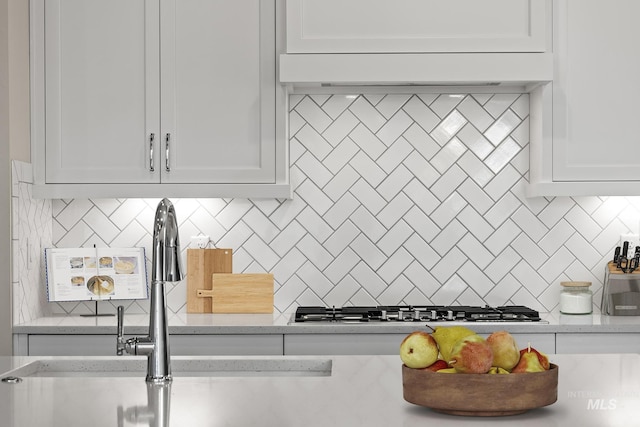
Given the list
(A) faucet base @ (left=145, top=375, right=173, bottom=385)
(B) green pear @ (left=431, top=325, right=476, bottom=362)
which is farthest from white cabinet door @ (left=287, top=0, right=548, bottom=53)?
(B) green pear @ (left=431, top=325, right=476, bottom=362)

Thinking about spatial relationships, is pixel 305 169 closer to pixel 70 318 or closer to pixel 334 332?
pixel 334 332

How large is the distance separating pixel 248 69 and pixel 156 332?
1.86 meters

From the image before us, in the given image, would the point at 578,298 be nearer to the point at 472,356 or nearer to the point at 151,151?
the point at 151,151

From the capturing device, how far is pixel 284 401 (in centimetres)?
184

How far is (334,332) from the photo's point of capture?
11.0 feet

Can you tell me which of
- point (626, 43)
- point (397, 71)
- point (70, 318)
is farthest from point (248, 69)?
point (626, 43)

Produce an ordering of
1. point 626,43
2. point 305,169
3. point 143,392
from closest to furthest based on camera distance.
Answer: point 143,392, point 626,43, point 305,169

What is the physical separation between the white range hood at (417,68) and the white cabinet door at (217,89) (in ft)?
0.65

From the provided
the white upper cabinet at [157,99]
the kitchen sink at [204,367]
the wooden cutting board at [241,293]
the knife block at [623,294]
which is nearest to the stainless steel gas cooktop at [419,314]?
the wooden cutting board at [241,293]

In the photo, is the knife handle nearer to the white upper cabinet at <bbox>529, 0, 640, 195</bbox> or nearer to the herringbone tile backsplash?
the herringbone tile backsplash

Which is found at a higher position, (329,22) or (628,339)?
(329,22)

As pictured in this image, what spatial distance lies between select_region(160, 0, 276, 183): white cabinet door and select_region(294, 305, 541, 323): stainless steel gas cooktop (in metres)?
0.63

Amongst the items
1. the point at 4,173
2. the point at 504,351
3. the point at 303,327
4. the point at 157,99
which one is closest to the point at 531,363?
the point at 504,351

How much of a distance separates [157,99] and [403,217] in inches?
49.7
